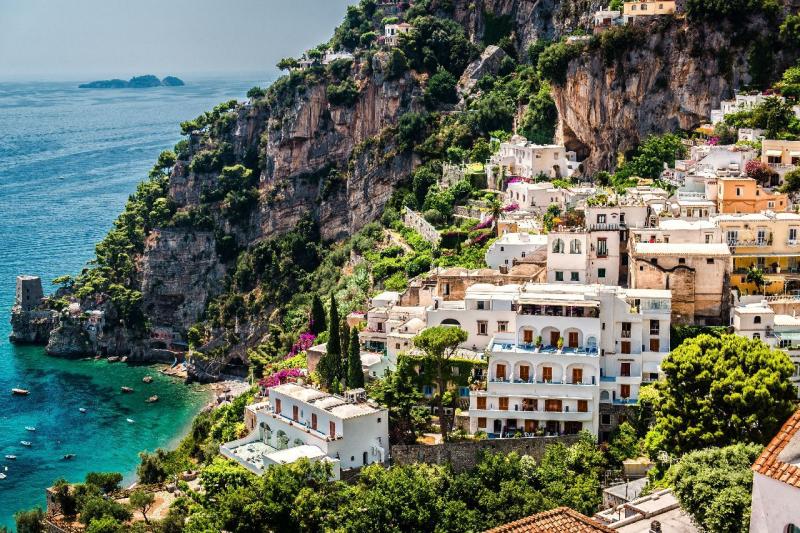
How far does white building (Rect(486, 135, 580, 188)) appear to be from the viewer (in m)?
57.0

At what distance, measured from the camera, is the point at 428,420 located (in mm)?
34344

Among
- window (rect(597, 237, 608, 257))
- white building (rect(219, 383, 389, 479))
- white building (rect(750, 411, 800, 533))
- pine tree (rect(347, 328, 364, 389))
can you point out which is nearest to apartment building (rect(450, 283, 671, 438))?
white building (rect(219, 383, 389, 479))

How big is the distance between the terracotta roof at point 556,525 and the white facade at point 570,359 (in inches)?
718

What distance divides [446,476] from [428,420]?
4406 millimetres

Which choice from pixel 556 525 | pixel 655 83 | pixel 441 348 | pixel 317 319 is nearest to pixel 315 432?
pixel 441 348

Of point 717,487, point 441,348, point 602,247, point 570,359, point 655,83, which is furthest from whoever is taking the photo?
point 655,83

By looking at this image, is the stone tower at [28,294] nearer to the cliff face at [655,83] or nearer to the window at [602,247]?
the cliff face at [655,83]

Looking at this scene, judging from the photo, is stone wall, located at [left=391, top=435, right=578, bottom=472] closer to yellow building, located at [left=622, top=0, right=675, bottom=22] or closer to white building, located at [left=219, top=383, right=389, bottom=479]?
white building, located at [left=219, top=383, right=389, bottom=479]

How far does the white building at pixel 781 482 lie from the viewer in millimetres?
11500

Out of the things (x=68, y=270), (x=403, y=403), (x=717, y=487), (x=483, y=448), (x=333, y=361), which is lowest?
(x=68, y=270)

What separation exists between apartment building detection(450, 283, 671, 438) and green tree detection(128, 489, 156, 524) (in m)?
12.1

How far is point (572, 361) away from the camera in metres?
32.7

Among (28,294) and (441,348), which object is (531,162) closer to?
(441,348)

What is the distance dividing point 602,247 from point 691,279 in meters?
4.18
